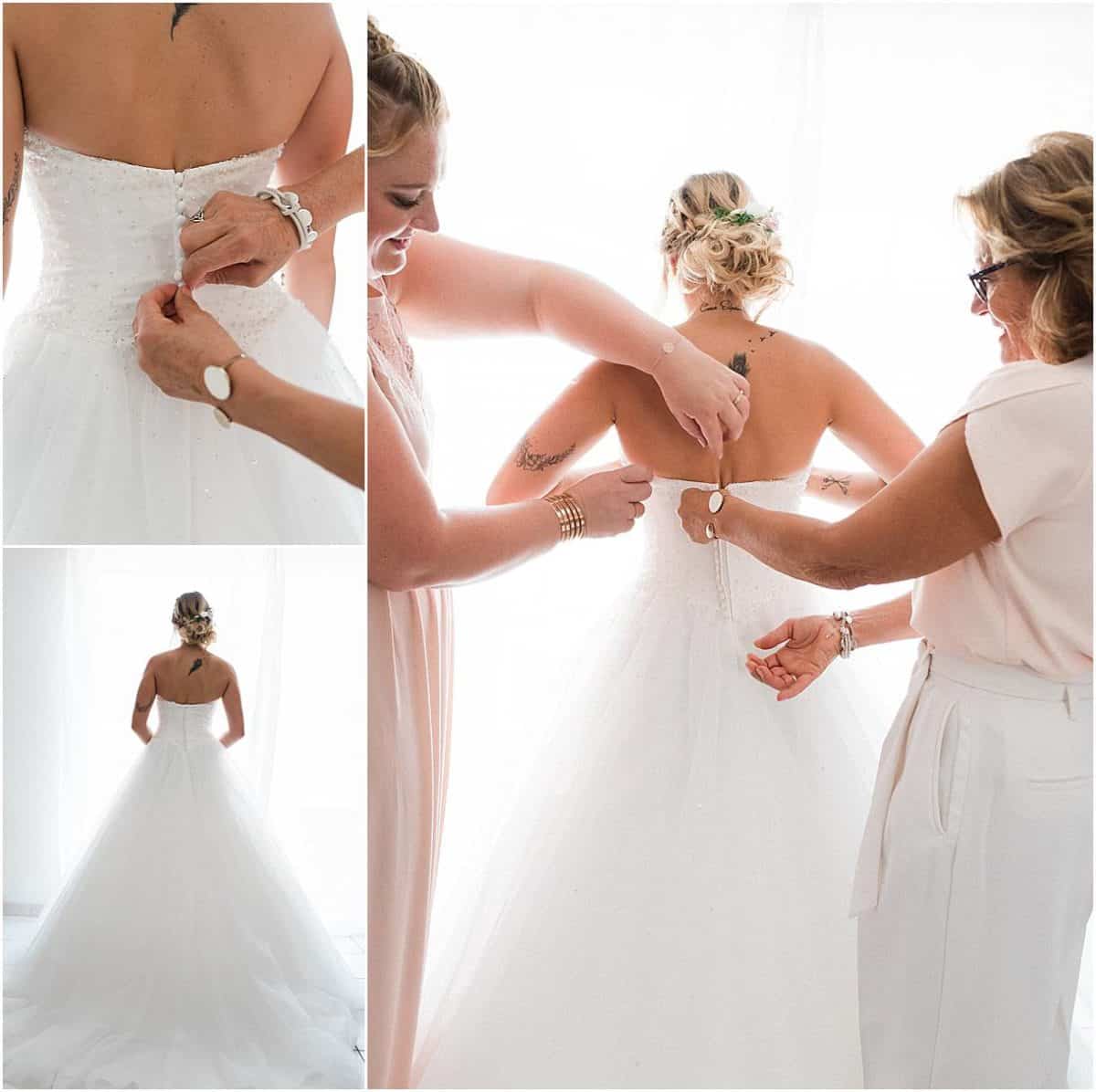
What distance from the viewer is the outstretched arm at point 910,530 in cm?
150

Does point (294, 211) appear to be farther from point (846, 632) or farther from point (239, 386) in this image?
point (846, 632)

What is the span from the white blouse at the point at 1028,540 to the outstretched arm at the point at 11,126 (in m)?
1.23

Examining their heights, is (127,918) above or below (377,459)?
below

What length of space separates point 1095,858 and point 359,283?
4.34ft

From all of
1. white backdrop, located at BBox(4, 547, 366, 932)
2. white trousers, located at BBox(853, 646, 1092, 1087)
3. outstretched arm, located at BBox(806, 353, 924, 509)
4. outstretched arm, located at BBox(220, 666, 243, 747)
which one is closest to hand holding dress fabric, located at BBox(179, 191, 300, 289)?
white backdrop, located at BBox(4, 547, 366, 932)

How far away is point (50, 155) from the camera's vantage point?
1.35 meters

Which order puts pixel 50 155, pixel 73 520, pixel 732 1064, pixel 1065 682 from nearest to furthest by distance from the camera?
pixel 50 155
pixel 73 520
pixel 1065 682
pixel 732 1064

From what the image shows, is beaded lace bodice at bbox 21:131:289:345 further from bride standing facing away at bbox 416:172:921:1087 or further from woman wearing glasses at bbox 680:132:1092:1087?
woman wearing glasses at bbox 680:132:1092:1087

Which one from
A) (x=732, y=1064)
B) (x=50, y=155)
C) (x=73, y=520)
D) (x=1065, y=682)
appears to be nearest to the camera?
(x=50, y=155)

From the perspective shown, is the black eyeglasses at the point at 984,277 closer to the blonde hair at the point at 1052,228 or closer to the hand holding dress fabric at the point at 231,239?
the blonde hair at the point at 1052,228

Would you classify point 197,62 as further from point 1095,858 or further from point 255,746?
point 1095,858

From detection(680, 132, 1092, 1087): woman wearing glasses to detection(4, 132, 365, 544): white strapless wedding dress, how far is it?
29.0 inches

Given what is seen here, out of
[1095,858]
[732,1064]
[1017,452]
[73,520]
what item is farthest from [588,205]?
[732,1064]

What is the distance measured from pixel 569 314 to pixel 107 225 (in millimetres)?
711
